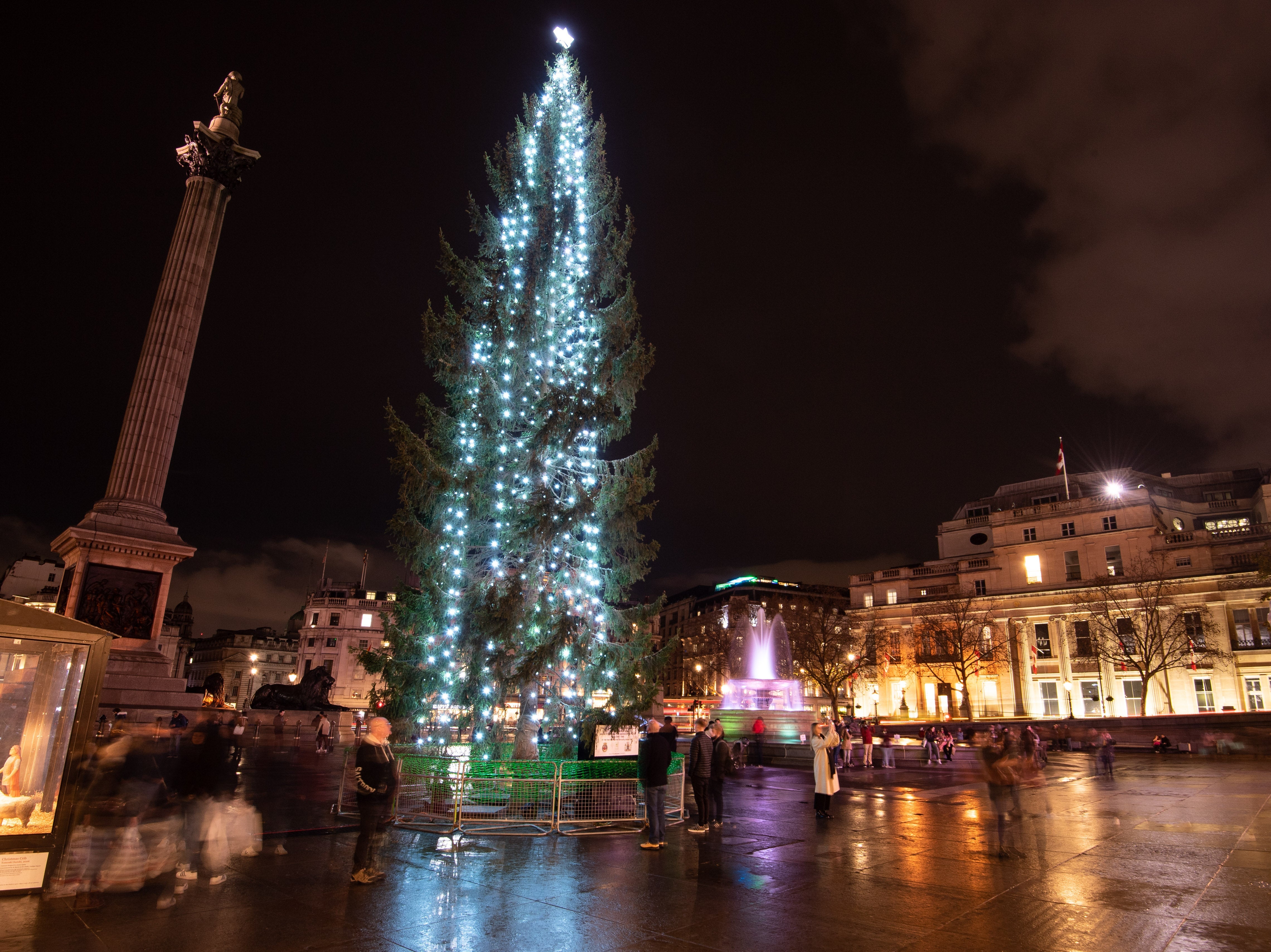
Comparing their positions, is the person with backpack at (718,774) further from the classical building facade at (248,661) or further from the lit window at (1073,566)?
the classical building facade at (248,661)

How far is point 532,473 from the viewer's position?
1695 centimetres

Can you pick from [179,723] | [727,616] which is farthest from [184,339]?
[727,616]

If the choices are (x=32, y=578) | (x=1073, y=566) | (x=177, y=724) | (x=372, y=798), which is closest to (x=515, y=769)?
(x=372, y=798)

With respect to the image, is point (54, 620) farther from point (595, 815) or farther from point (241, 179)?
point (241, 179)

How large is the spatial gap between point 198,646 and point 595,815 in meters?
176

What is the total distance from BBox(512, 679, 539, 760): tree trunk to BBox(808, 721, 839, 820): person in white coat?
5.76 metres

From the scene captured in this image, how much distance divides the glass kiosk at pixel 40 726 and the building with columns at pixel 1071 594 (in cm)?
4478

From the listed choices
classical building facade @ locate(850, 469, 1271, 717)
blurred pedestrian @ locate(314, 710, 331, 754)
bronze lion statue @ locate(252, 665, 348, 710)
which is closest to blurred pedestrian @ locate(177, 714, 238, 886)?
blurred pedestrian @ locate(314, 710, 331, 754)

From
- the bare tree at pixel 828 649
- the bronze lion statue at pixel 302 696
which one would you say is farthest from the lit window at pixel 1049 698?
the bronze lion statue at pixel 302 696

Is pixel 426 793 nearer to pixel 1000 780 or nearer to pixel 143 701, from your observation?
pixel 1000 780

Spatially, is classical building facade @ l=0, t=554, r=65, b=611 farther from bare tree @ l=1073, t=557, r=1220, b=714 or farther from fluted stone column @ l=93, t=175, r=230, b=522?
bare tree @ l=1073, t=557, r=1220, b=714

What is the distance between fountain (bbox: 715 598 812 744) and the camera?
28.5m

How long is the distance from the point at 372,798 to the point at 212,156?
1464 inches

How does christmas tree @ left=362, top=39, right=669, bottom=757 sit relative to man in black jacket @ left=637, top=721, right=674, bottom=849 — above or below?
above
